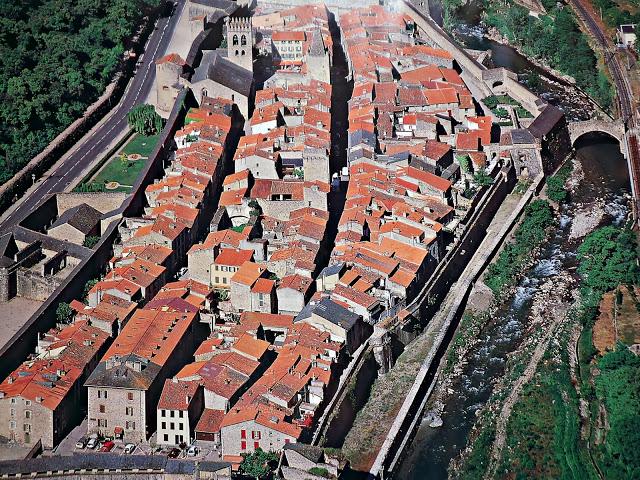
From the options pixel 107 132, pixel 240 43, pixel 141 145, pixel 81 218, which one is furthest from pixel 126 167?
pixel 240 43

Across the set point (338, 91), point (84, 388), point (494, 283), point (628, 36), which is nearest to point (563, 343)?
point (494, 283)

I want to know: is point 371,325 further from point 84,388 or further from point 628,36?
point 628,36

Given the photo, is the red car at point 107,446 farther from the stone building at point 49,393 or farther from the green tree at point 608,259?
the green tree at point 608,259

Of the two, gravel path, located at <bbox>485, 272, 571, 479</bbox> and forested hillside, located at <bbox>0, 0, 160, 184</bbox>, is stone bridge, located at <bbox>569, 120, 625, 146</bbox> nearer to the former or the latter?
gravel path, located at <bbox>485, 272, 571, 479</bbox>

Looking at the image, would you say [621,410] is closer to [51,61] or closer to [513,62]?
[51,61]

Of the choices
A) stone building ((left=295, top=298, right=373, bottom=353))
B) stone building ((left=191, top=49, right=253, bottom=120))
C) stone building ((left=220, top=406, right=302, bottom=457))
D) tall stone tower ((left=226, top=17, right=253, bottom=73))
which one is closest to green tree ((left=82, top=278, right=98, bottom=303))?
stone building ((left=295, top=298, right=373, bottom=353))

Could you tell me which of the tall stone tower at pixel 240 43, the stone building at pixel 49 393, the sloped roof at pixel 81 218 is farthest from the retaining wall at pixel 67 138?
the stone building at pixel 49 393
